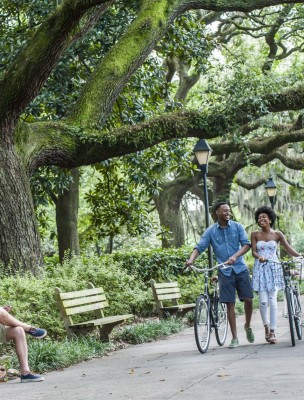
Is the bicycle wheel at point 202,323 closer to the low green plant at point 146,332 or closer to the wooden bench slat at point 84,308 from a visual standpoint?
the wooden bench slat at point 84,308

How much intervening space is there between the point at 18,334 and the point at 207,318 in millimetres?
3198

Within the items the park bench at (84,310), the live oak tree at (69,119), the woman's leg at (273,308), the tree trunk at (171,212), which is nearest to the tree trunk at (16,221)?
the live oak tree at (69,119)

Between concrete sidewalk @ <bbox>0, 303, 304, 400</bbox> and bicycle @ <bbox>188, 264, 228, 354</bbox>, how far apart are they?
18 cm

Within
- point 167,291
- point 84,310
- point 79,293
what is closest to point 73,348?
point 84,310

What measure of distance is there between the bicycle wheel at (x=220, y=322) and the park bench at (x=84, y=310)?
4.93 ft

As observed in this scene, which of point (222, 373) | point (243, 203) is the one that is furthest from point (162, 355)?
point (243, 203)

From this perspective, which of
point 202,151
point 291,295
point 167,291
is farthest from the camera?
point 202,151

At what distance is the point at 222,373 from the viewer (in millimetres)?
8391

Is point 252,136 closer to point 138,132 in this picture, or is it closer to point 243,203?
point 243,203

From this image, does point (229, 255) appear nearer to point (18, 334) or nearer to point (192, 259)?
point (192, 259)

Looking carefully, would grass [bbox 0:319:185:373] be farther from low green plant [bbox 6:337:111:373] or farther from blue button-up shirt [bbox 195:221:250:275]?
blue button-up shirt [bbox 195:221:250:275]

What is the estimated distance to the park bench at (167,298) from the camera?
16094 millimetres

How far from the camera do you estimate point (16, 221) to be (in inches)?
595

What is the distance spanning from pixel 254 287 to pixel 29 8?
36.6 ft
